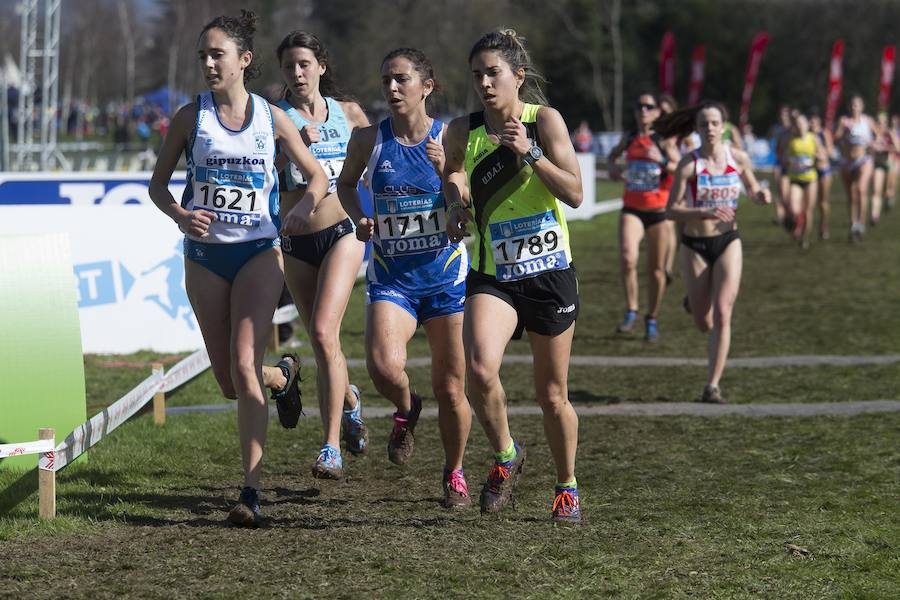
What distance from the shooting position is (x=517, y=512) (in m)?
5.93

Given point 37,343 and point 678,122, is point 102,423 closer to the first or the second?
point 37,343

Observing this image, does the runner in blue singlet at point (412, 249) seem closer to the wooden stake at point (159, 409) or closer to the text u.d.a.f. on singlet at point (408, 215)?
the text u.d.a.f. on singlet at point (408, 215)

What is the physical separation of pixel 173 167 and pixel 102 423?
154 centimetres

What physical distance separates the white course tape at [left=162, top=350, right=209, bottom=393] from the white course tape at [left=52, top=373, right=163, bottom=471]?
0.54 ft

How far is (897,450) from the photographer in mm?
7297

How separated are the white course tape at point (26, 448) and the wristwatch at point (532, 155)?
2.38 metres

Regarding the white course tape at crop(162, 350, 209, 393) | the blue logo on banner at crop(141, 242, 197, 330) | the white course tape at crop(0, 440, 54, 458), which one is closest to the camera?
the white course tape at crop(0, 440, 54, 458)

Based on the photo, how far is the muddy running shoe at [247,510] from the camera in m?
5.56

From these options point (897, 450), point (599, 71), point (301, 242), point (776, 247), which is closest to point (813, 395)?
point (897, 450)

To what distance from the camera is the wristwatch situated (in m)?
5.21

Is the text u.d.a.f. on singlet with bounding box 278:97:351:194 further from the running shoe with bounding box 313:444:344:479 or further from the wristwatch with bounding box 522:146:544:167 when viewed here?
the wristwatch with bounding box 522:146:544:167

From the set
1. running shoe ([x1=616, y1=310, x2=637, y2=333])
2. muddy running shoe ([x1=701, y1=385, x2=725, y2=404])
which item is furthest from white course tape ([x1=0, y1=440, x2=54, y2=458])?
running shoe ([x1=616, y1=310, x2=637, y2=333])

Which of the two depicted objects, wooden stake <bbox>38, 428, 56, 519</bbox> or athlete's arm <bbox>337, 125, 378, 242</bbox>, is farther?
athlete's arm <bbox>337, 125, 378, 242</bbox>

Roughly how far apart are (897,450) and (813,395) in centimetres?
183
